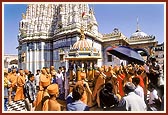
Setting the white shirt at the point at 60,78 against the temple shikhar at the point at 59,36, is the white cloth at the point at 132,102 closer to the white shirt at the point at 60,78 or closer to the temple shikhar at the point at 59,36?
the white shirt at the point at 60,78

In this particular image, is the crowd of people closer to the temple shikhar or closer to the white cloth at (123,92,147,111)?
the white cloth at (123,92,147,111)

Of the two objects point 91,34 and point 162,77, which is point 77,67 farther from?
point 91,34

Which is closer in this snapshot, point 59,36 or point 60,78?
point 60,78

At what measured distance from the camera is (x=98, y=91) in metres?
5.66

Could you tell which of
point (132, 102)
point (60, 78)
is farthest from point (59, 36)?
point (132, 102)

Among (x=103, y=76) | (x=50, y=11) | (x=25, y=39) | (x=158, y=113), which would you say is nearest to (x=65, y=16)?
(x=50, y=11)

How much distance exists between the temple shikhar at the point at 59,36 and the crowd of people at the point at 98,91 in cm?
677

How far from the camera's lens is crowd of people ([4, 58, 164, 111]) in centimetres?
358

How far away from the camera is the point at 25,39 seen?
16.2 meters

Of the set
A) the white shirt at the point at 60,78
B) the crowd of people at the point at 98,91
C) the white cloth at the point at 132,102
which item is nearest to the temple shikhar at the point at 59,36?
the white shirt at the point at 60,78

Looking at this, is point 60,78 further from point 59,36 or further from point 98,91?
point 59,36

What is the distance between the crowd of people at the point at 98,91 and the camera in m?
3.58

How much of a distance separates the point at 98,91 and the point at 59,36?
9471 millimetres

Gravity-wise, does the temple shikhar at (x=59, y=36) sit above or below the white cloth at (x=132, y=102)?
above
